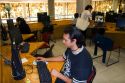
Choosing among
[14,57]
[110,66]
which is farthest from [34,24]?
[14,57]

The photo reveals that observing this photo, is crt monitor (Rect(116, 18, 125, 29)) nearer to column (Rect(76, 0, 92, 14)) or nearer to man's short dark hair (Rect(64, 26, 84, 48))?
column (Rect(76, 0, 92, 14))

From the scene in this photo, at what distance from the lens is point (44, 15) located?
681 cm

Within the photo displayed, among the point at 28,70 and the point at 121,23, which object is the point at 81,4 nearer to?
the point at 121,23

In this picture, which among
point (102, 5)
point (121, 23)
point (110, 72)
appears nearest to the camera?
point (110, 72)

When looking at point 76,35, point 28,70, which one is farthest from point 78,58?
point 28,70

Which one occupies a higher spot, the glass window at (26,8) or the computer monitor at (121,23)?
the glass window at (26,8)

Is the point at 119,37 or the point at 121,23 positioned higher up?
the point at 121,23

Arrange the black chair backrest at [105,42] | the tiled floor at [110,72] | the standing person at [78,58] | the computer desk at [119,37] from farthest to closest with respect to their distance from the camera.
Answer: the computer desk at [119,37] → the black chair backrest at [105,42] → the tiled floor at [110,72] → the standing person at [78,58]

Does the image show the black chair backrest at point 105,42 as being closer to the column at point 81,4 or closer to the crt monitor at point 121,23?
the crt monitor at point 121,23

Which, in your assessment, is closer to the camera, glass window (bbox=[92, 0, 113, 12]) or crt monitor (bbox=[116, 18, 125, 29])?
crt monitor (bbox=[116, 18, 125, 29])

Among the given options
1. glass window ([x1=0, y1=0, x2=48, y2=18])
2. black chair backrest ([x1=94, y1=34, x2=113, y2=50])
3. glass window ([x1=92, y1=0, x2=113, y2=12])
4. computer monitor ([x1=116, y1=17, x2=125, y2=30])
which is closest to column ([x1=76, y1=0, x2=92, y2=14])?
computer monitor ([x1=116, y1=17, x2=125, y2=30])

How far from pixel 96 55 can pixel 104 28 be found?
99cm

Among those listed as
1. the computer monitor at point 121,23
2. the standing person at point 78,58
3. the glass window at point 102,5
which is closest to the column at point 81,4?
the computer monitor at point 121,23

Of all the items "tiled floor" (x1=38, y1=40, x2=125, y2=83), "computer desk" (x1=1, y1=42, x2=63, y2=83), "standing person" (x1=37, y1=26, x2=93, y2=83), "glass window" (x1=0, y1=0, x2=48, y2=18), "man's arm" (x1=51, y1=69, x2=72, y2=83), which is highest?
"glass window" (x1=0, y1=0, x2=48, y2=18)
